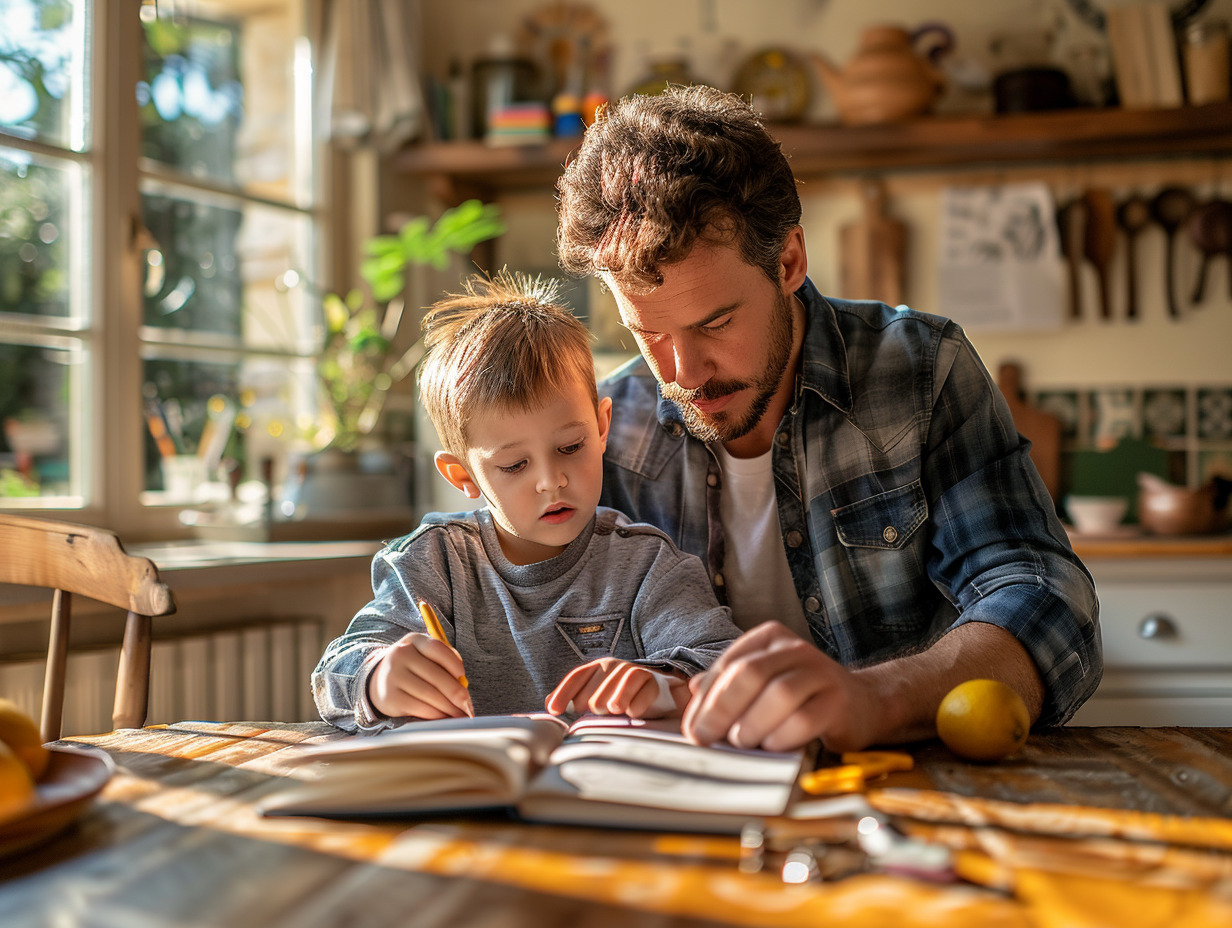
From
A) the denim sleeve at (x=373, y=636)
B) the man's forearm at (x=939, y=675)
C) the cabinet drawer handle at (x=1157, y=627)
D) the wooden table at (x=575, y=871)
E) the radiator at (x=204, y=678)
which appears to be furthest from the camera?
the cabinet drawer handle at (x=1157, y=627)

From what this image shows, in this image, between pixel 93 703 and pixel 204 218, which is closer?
pixel 93 703

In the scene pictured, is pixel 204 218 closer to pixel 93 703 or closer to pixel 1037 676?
pixel 93 703

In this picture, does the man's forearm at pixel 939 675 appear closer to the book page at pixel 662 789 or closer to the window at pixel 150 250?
the book page at pixel 662 789

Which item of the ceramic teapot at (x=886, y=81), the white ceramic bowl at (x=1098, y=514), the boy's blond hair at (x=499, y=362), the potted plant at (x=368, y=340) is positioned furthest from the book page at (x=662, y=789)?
the ceramic teapot at (x=886, y=81)

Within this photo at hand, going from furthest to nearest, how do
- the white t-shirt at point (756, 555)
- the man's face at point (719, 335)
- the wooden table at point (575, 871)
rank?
the white t-shirt at point (756, 555)
the man's face at point (719, 335)
the wooden table at point (575, 871)

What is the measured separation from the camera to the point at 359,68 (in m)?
2.72

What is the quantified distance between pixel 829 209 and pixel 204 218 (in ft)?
5.40

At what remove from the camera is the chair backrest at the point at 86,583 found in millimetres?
1140

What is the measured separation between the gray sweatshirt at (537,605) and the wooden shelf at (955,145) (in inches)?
68.4

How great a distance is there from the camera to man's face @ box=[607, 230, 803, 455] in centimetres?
123

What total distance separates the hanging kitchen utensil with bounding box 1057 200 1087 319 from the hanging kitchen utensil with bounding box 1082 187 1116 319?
0.06 ft

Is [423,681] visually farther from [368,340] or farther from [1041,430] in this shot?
[1041,430]

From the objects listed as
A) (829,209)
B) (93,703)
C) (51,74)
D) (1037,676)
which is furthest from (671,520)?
(829,209)

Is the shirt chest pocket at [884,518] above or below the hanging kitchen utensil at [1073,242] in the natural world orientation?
below
